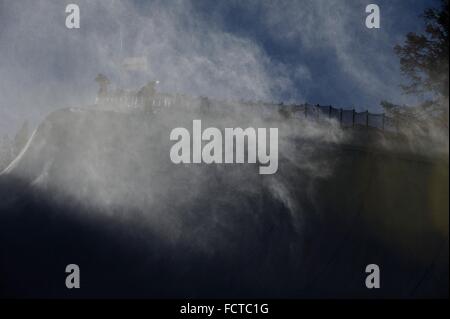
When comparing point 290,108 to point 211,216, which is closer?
point 211,216

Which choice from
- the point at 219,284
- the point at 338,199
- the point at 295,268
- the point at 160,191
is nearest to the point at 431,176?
the point at 338,199

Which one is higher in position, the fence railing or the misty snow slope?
the fence railing

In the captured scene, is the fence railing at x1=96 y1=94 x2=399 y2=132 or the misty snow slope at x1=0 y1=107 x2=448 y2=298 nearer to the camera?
the misty snow slope at x1=0 y1=107 x2=448 y2=298

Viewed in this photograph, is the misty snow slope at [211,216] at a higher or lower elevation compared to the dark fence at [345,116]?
lower

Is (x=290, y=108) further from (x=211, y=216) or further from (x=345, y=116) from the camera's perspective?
(x=211, y=216)

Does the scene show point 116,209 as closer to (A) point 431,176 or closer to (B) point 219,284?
(B) point 219,284

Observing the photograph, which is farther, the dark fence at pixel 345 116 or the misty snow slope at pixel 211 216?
the dark fence at pixel 345 116

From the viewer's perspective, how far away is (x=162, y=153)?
650 inches

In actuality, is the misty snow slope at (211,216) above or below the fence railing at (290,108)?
below

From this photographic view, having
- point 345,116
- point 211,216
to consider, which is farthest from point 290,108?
point 211,216

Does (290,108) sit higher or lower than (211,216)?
higher

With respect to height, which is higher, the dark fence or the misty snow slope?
the dark fence

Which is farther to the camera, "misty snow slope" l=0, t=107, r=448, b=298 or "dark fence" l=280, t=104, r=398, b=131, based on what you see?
"dark fence" l=280, t=104, r=398, b=131
